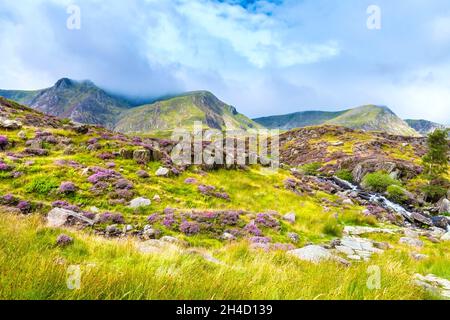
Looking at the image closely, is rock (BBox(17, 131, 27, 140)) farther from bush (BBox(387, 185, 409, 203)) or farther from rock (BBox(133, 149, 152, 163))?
bush (BBox(387, 185, 409, 203))

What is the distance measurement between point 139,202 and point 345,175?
2350 inches

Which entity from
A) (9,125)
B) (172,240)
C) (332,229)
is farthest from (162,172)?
(9,125)

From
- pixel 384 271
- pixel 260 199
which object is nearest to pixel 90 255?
pixel 384 271

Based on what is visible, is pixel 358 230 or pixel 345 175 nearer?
pixel 358 230

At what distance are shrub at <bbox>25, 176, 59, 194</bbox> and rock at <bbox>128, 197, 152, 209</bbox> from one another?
437cm

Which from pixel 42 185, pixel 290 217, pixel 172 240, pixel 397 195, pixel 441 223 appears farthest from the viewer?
pixel 397 195

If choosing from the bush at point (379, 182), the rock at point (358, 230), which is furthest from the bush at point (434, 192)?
the rock at point (358, 230)

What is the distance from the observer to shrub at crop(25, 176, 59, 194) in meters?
14.1

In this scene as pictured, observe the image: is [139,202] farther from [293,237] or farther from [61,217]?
[293,237]

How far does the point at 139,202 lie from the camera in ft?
48.6

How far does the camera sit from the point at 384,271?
18.9 feet

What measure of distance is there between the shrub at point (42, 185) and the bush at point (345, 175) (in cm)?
6126

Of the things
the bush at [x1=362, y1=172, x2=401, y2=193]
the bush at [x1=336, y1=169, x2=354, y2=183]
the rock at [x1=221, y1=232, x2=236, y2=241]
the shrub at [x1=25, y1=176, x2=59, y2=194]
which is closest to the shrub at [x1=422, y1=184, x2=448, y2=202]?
the bush at [x1=362, y1=172, x2=401, y2=193]
